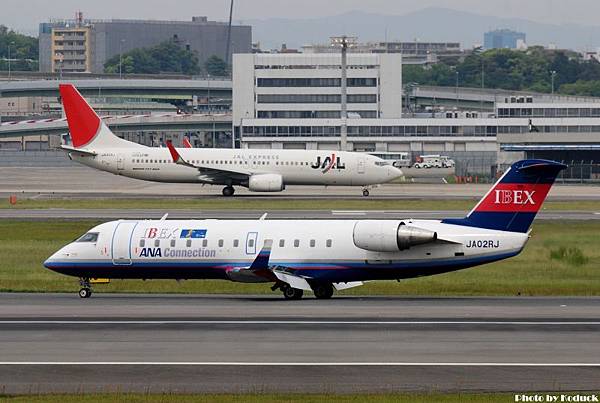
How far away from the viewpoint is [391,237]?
37.0 metres

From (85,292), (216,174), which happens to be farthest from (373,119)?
(85,292)

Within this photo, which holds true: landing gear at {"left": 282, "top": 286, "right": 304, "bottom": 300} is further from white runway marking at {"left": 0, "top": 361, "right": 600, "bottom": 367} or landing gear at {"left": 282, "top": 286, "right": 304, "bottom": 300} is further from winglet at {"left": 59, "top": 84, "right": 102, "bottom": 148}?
winglet at {"left": 59, "top": 84, "right": 102, "bottom": 148}

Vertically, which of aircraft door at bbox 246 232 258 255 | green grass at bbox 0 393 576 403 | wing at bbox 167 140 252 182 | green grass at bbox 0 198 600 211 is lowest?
green grass at bbox 0 393 576 403

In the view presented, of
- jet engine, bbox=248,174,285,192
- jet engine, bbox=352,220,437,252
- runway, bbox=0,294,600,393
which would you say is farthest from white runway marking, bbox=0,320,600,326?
jet engine, bbox=248,174,285,192

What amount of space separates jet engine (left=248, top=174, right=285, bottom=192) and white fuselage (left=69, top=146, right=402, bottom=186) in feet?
3.48

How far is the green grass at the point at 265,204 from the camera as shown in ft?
249

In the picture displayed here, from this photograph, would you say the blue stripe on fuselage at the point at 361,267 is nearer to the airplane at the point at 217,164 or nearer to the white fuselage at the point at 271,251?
the white fuselage at the point at 271,251

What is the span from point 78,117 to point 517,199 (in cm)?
5297

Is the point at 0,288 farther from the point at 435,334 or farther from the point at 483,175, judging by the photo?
the point at 483,175

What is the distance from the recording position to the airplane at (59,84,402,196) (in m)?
86.4

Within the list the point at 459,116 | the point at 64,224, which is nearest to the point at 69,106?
the point at 64,224

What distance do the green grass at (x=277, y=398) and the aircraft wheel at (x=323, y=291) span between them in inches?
582

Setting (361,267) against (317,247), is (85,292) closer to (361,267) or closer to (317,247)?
(317,247)

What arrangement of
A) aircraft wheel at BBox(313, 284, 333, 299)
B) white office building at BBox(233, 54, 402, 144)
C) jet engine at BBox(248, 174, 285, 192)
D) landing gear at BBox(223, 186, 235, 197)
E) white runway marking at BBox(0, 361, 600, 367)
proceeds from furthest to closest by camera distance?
white office building at BBox(233, 54, 402, 144), landing gear at BBox(223, 186, 235, 197), jet engine at BBox(248, 174, 285, 192), aircraft wheel at BBox(313, 284, 333, 299), white runway marking at BBox(0, 361, 600, 367)
